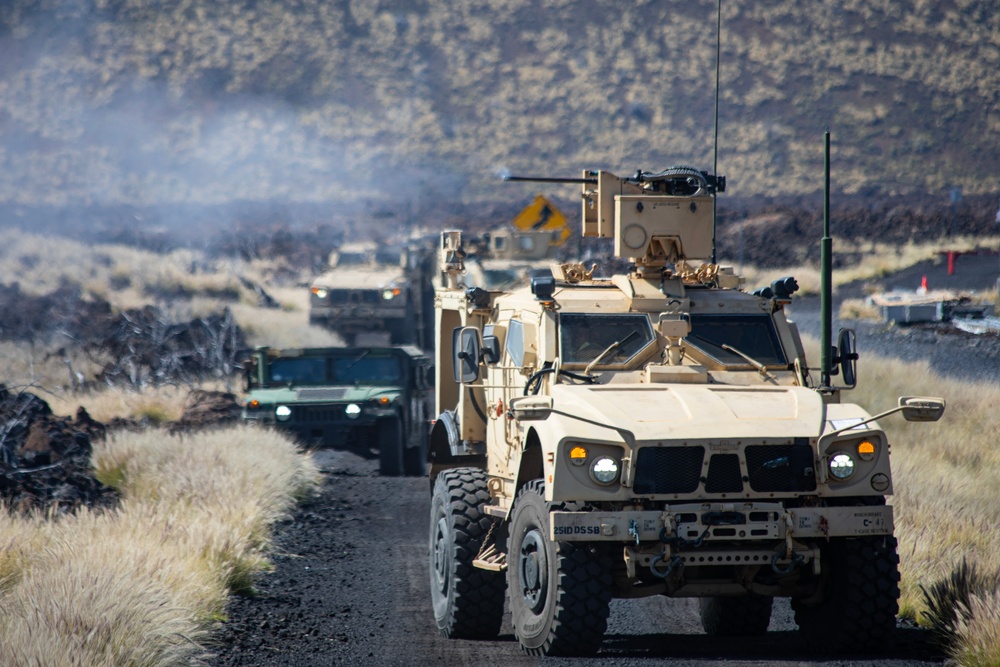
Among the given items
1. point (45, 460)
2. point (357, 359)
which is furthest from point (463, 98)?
point (45, 460)

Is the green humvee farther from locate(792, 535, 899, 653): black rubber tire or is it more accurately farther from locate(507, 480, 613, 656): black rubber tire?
locate(792, 535, 899, 653): black rubber tire

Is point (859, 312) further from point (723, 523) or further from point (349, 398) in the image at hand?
point (723, 523)

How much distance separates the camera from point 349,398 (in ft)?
49.3

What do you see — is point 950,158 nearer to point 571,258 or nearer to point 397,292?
point 571,258

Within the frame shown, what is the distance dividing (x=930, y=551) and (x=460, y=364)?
11.4ft

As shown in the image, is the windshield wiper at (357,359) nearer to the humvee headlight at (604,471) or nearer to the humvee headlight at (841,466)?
the humvee headlight at (604,471)

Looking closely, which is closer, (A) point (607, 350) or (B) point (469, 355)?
(A) point (607, 350)

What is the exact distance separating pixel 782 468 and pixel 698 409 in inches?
21.0

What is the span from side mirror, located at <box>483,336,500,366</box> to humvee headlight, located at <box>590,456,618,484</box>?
2.28 meters

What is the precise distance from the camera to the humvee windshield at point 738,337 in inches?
322

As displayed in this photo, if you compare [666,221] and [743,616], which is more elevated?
[666,221]

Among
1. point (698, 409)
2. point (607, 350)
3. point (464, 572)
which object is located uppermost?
point (607, 350)

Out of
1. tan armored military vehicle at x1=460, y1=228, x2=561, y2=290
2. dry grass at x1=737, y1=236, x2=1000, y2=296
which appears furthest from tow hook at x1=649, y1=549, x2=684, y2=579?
dry grass at x1=737, y1=236, x2=1000, y2=296

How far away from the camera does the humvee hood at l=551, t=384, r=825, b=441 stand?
22.2ft
